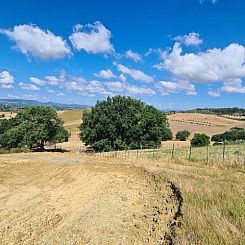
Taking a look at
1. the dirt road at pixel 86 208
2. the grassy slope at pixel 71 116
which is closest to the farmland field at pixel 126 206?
the dirt road at pixel 86 208

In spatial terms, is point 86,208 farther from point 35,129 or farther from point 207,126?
point 207,126

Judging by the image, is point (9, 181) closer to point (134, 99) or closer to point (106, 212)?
point (106, 212)

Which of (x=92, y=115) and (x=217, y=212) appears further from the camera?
(x=92, y=115)

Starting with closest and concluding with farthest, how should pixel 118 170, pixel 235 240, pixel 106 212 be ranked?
pixel 235 240 → pixel 106 212 → pixel 118 170

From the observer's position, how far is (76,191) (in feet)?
65.7

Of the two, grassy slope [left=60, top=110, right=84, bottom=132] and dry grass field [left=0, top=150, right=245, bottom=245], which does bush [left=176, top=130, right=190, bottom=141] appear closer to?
grassy slope [left=60, top=110, right=84, bottom=132]

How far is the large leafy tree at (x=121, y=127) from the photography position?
63.6 meters

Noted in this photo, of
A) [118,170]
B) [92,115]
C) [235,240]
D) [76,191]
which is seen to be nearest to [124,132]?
[92,115]

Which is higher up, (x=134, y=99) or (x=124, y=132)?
(x=134, y=99)

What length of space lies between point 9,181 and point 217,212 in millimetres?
15515

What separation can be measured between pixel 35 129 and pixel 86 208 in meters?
51.0

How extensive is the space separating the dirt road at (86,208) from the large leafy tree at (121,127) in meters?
36.7

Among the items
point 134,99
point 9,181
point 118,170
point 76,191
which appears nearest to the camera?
point 76,191

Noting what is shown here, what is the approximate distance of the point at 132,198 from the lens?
18.1 m
